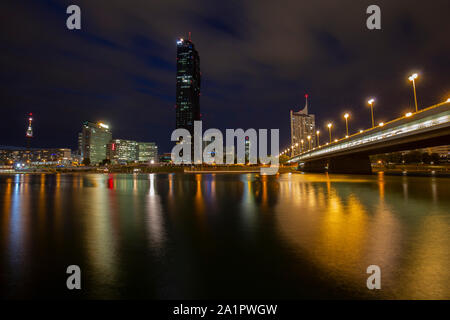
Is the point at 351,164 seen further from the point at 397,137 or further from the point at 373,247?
the point at 373,247

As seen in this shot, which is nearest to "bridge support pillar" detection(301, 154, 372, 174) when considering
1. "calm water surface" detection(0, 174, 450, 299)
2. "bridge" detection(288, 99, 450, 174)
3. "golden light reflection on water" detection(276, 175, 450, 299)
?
"bridge" detection(288, 99, 450, 174)

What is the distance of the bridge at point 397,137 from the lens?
1209 inches

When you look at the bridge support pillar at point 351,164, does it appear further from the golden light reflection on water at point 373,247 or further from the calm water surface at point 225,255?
the calm water surface at point 225,255

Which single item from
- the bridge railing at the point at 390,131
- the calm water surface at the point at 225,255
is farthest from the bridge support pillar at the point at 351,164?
the calm water surface at the point at 225,255

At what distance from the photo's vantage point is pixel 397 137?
38.9 metres

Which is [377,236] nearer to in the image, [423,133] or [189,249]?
[189,249]

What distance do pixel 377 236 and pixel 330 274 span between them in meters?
3.88

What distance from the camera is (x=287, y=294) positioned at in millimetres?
4277

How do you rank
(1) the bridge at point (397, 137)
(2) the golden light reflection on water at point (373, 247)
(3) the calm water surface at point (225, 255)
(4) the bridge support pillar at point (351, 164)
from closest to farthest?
(3) the calm water surface at point (225, 255)
(2) the golden light reflection on water at point (373, 247)
(1) the bridge at point (397, 137)
(4) the bridge support pillar at point (351, 164)

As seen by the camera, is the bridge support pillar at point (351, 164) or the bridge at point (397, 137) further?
the bridge support pillar at point (351, 164)

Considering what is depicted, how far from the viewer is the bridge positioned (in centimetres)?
3072

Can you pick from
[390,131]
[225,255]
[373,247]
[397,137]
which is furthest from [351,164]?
[225,255]
